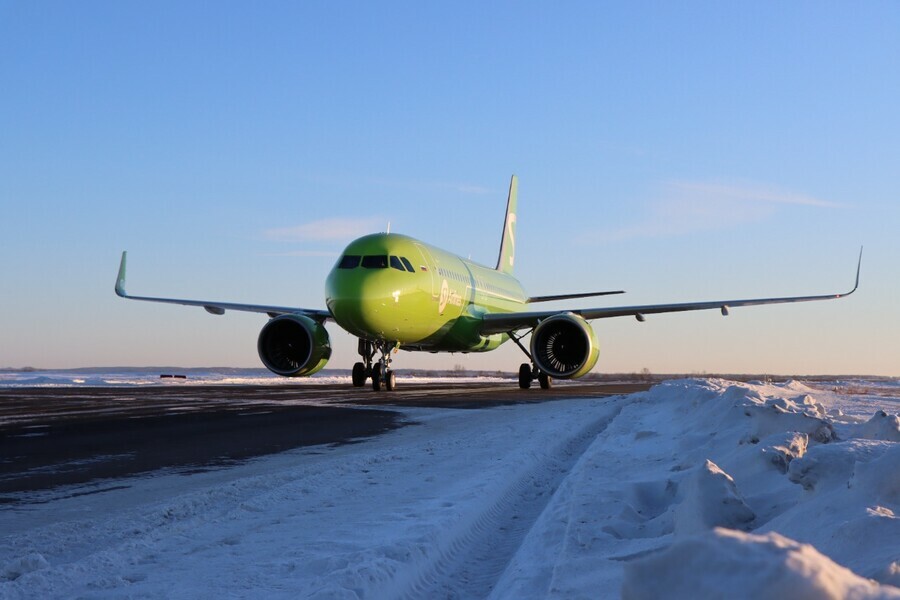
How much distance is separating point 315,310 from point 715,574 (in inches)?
873

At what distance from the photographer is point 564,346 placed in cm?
2258

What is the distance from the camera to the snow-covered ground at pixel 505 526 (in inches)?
80.6

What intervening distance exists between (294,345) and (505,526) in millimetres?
16986

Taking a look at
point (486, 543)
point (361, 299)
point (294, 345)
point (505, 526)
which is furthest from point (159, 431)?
point (294, 345)

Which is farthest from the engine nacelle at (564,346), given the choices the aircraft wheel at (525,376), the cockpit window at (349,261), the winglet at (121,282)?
the winglet at (121,282)

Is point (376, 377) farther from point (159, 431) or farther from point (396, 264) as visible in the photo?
point (159, 431)

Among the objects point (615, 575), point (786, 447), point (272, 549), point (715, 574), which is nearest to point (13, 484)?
point (272, 549)

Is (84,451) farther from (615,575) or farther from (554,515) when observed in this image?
(615,575)

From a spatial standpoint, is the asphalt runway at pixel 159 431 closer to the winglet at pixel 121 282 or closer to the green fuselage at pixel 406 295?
the green fuselage at pixel 406 295

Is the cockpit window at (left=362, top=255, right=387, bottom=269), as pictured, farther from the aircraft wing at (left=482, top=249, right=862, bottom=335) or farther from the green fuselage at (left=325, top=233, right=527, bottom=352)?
the aircraft wing at (left=482, top=249, right=862, bottom=335)

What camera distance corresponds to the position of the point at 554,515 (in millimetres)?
5129

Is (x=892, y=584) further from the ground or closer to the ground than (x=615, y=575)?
further from the ground

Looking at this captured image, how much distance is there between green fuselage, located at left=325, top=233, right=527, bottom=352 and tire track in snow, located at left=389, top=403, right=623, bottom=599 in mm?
11820

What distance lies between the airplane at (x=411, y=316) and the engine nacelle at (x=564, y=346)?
0.09 feet
